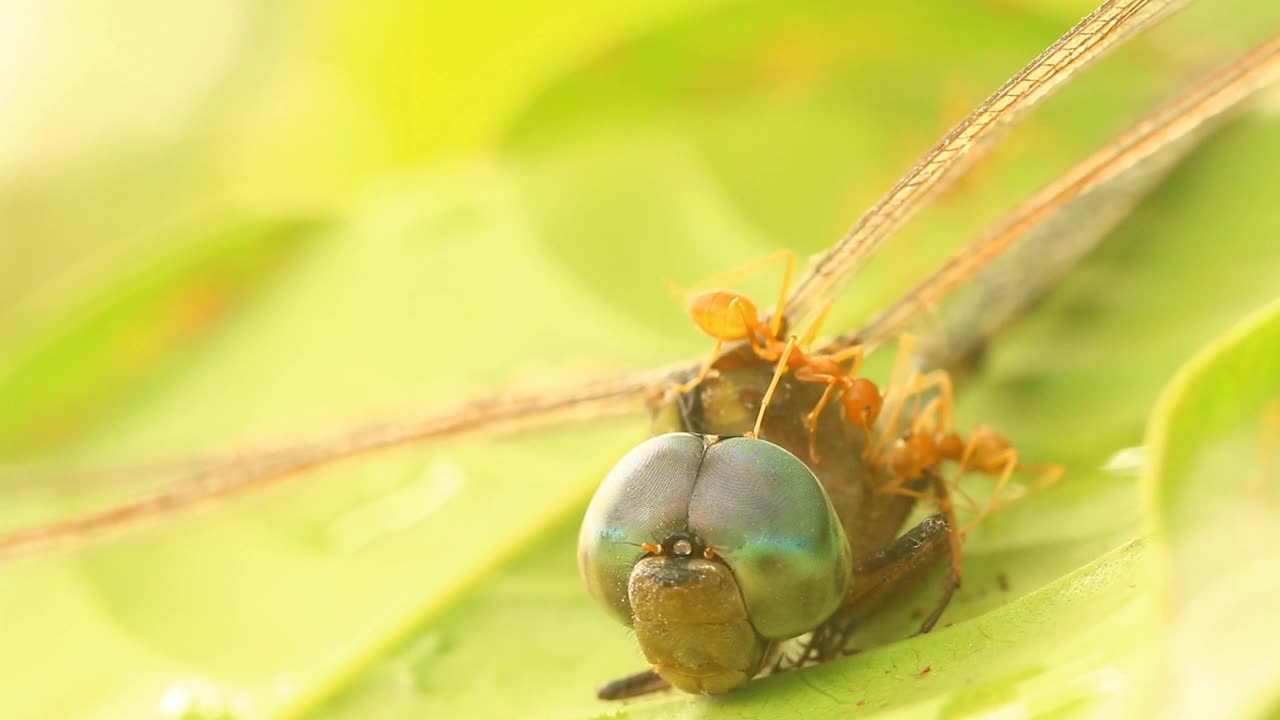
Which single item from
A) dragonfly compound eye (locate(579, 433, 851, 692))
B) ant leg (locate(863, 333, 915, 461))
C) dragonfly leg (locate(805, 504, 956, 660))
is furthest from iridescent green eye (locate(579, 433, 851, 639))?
ant leg (locate(863, 333, 915, 461))

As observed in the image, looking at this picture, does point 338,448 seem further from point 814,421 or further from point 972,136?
point 972,136

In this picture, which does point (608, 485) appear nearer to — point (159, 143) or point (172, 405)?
point (172, 405)

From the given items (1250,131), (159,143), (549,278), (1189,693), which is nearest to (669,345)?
(549,278)

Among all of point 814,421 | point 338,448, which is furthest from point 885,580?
point 338,448

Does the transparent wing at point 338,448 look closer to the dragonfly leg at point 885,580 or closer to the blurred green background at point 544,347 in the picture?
the blurred green background at point 544,347

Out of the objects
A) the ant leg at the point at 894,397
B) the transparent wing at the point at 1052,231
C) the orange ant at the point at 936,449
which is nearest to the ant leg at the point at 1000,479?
the orange ant at the point at 936,449

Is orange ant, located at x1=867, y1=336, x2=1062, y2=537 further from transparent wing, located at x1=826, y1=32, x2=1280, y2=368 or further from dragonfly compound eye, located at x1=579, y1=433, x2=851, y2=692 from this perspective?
dragonfly compound eye, located at x1=579, y1=433, x2=851, y2=692
